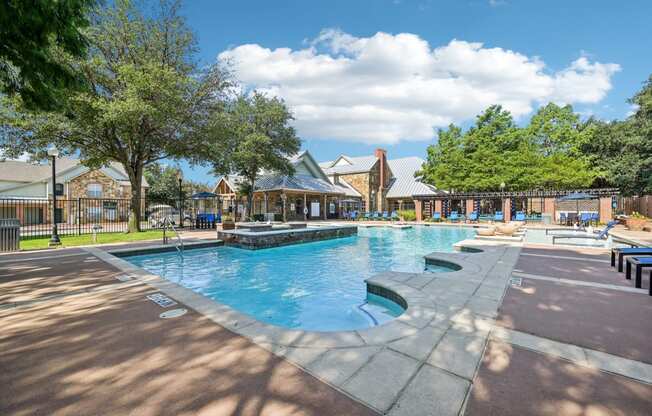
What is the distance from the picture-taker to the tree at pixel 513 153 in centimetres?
2872

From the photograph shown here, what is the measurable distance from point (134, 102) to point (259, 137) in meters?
11.8

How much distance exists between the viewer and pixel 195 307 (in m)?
4.17

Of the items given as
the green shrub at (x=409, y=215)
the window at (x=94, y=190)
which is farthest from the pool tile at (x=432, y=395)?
the window at (x=94, y=190)

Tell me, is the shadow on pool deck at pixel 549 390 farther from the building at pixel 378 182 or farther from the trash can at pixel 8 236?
the building at pixel 378 182

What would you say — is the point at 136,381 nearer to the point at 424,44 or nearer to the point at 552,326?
the point at 552,326

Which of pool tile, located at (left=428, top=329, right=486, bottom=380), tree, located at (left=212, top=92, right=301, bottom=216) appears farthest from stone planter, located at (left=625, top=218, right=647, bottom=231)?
tree, located at (left=212, top=92, right=301, bottom=216)

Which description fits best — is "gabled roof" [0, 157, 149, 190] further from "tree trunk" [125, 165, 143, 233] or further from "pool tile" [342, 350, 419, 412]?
"pool tile" [342, 350, 419, 412]

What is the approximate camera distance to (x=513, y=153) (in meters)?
29.2

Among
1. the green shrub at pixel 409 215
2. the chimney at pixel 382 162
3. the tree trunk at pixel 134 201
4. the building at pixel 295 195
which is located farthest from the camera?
the chimney at pixel 382 162

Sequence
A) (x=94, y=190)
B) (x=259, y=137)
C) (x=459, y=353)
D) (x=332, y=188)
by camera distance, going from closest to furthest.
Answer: (x=459, y=353)
(x=259, y=137)
(x=94, y=190)
(x=332, y=188)

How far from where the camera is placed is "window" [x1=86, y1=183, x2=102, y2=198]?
2725cm

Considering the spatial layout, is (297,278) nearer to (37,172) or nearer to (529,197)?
(529,197)

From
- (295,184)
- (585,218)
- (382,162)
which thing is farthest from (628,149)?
(295,184)

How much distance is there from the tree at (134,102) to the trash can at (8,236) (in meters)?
4.67
